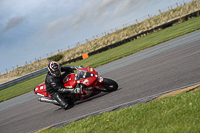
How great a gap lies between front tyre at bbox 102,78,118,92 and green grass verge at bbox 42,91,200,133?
2.46 meters

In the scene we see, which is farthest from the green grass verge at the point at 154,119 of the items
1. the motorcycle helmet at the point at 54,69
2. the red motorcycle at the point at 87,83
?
the motorcycle helmet at the point at 54,69

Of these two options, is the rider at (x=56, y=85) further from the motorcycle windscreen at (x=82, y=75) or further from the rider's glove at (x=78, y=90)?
the motorcycle windscreen at (x=82, y=75)

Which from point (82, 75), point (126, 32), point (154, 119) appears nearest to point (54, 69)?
point (82, 75)

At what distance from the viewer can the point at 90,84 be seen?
7.55 metres

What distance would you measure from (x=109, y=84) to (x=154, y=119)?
3.95 metres

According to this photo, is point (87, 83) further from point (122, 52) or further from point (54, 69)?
point (122, 52)

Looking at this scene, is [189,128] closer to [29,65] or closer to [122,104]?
[122,104]

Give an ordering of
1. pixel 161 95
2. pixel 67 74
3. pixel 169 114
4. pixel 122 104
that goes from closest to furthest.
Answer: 1. pixel 169 114
2. pixel 161 95
3. pixel 122 104
4. pixel 67 74

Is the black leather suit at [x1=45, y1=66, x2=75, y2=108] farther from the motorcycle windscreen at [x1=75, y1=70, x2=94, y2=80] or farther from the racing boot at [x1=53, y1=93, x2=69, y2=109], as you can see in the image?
the motorcycle windscreen at [x1=75, y1=70, x2=94, y2=80]

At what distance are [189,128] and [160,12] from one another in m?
51.0

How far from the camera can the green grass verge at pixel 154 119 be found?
11.3ft

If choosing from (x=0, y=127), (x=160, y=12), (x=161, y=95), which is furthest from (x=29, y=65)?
(x=161, y=95)

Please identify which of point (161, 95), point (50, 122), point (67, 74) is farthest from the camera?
point (67, 74)

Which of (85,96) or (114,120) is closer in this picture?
(114,120)
